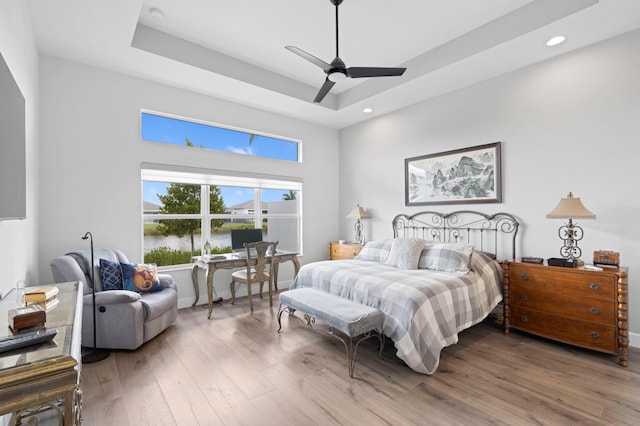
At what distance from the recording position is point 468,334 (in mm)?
3328

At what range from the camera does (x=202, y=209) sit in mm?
4617

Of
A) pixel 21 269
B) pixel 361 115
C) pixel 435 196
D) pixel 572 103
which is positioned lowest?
pixel 21 269

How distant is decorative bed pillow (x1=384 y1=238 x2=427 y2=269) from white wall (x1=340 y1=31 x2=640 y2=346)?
40.3 inches

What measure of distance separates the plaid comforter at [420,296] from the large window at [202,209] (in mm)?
1822

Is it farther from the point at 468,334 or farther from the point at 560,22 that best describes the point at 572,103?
the point at 468,334

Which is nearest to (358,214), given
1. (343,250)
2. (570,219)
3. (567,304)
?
(343,250)

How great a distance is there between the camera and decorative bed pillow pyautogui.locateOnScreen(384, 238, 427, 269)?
Result: 364cm

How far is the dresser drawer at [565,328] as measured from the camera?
2697 millimetres

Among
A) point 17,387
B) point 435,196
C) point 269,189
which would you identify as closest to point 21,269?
point 17,387

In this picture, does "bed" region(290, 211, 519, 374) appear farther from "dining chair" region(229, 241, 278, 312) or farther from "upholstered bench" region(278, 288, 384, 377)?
"dining chair" region(229, 241, 278, 312)

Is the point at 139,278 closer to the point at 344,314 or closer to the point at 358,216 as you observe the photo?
the point at 344,314

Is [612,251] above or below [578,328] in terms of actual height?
above

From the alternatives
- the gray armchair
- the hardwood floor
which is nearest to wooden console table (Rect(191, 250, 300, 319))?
the hardwood floor

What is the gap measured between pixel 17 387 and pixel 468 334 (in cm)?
358
